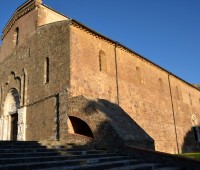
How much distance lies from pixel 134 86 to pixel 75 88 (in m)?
6.14

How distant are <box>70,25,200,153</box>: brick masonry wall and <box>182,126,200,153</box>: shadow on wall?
22 cm

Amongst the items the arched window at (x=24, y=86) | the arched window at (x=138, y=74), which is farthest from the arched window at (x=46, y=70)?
the arched window at (x=138, y=74)

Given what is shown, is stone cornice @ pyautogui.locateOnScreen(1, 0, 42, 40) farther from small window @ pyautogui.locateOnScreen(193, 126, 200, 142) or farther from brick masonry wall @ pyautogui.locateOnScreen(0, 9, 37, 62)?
small window @ pyautogui.locateOnScreen(193, 126, 200, 142)

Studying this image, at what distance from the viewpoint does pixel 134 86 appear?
667 inches

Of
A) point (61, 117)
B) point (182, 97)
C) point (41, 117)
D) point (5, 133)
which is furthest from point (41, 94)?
point (182, 97)

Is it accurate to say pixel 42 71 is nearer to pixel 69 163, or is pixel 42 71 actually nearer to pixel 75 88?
pixel 75 88

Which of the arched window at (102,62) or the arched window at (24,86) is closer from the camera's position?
the arched window at (102,62)

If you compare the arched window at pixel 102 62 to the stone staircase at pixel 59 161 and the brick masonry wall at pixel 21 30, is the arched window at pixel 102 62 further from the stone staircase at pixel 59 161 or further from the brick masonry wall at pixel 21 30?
the stone staircase at pixel 59 161

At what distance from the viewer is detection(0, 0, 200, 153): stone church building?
1029 cm

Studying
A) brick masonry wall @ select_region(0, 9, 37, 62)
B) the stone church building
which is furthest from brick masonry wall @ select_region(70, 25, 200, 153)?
brick masonry wall @ select_region(0, 9, 37, 62)

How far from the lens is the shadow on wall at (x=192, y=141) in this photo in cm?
2217

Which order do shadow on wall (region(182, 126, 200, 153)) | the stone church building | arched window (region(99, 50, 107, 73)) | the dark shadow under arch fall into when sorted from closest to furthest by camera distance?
the stone church building
the dark shadow under arch
arched window (region(99, 50, 107, 73))
shadow on wall (region(182, 126, 200, 153))

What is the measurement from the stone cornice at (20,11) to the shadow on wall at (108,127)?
8.02 m

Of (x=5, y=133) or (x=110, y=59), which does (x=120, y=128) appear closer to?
(x=110, y=59)
